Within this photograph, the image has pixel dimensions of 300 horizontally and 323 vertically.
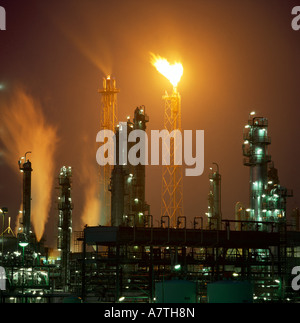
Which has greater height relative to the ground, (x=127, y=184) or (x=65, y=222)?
(x=127, y=184)

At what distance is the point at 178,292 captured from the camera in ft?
163

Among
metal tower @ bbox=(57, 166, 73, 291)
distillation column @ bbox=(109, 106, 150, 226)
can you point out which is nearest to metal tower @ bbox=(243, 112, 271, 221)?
distillation column @ bbox=(109, 106, 150, 226)

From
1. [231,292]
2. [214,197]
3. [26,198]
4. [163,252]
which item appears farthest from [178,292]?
[214,197]

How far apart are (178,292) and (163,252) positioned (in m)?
14.5

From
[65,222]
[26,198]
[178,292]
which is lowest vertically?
[178,292]

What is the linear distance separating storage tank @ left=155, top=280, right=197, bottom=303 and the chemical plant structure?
0.07 metres

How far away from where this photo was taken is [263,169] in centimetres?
7262

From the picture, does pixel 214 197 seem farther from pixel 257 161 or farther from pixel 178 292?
pixel 178 292

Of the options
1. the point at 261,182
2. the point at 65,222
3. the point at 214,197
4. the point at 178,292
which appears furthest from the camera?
the point at 214,197

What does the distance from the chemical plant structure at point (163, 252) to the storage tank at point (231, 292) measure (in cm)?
7
